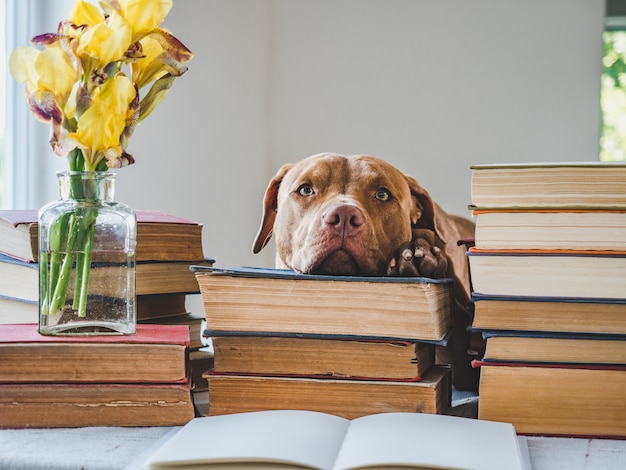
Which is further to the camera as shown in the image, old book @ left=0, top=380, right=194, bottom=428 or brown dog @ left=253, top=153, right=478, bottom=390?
brown dog @ left=253, top=153, right=478, bottom=390

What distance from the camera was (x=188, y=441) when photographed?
0.81 meters

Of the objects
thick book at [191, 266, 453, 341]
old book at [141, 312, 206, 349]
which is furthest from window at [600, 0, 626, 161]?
thick book at [191, 266, 453, 341]

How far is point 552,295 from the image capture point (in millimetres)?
952

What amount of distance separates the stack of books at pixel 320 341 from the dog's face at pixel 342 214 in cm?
18

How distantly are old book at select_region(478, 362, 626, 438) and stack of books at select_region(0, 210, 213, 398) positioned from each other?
458 mm

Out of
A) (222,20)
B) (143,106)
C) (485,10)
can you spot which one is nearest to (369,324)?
(143,106)

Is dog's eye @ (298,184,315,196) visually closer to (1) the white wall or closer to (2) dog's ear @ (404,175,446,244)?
(2) dog's ear @ (404,175,446,244)

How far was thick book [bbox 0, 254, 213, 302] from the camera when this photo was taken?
1158mm

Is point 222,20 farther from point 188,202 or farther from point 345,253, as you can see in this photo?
point 345,253

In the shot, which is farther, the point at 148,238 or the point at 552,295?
the point at 148,238

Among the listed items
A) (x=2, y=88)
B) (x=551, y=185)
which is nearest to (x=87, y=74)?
(x=551, y=185)

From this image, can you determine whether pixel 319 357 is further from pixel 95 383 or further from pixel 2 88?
pixel 2 88

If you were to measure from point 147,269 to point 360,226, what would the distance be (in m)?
0.33

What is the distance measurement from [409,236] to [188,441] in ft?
1.94
